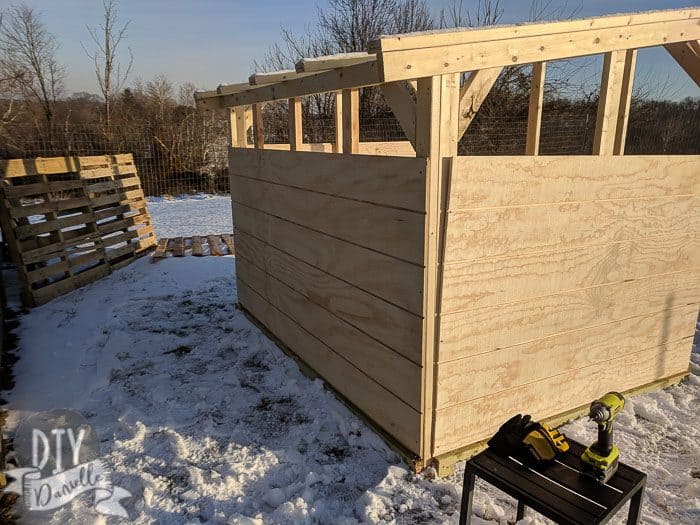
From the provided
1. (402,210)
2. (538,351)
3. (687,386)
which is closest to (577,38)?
(402,210)

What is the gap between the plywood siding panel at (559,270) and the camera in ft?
7.01

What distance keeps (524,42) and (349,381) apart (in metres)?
1.91

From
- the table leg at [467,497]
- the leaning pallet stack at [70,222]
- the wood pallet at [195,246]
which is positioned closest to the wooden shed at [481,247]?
the table leg at [467,497]

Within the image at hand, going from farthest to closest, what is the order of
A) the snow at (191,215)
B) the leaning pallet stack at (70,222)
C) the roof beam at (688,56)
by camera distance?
the snow at (191,215)
the leaning pallet stack at (70,222)
the roof beam at (688,56)

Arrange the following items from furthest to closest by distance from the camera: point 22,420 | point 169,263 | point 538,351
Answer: point 169,263 → point 22,420 → point 538,351

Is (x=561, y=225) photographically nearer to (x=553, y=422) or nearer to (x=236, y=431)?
(x=553, y=422)

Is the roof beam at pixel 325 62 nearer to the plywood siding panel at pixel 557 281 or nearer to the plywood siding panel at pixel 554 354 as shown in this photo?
the plywood siding panel at pixel 557 281

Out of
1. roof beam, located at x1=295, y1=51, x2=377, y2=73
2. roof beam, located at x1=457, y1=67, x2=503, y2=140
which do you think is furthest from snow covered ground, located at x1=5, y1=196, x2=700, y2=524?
roof beam, located at x1=295, y1=51, x2=377, y2=73

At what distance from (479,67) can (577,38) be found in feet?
1.90

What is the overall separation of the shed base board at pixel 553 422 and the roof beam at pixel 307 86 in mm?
1714

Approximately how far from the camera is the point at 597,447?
1.56m

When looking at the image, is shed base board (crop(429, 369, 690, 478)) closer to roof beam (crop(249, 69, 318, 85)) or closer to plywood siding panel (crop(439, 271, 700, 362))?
plywood siding panel (crop(439, 271, 700, 362))

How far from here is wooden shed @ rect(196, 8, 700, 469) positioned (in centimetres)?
200

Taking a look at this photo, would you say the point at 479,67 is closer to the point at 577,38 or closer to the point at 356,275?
the point at 577,38
